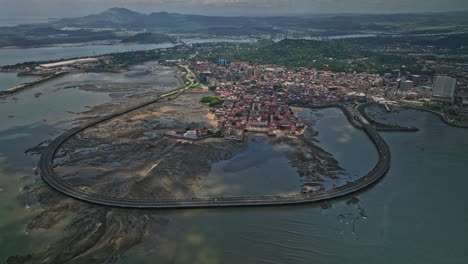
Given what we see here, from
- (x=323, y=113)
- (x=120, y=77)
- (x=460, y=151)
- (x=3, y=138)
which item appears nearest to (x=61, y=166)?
(x=3, y=138)

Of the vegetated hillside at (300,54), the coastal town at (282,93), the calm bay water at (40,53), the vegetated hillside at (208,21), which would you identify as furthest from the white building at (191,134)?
the vegetated hillside at (208,21)

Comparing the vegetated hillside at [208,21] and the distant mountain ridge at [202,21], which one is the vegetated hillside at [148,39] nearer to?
the vegetated hillside at [208,21]

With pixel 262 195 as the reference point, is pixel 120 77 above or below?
above

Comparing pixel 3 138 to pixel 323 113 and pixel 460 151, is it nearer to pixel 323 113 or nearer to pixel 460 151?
pixel 323 113

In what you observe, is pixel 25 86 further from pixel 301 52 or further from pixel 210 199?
pixel 301 52

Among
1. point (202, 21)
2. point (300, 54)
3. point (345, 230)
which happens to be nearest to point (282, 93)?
point (345, 230)

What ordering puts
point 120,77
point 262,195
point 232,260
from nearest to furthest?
point 232,260
point 262,195
point 120,77

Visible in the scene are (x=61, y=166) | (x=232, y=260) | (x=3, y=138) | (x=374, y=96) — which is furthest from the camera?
(x=374, y=96)

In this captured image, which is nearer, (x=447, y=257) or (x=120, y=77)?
(x=447, y=257)
